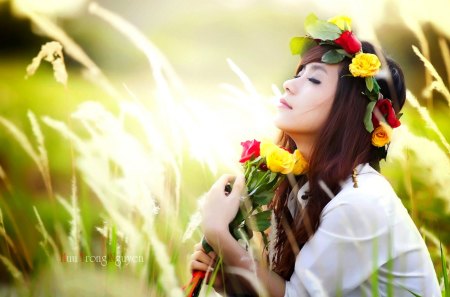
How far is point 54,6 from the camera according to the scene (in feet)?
16.2

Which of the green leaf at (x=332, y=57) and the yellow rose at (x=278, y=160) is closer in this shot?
the yellow rose at (x=278, y=160)

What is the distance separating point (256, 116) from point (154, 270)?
481 millimetres

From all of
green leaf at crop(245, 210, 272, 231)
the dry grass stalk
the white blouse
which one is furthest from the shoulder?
the dry grass stalk

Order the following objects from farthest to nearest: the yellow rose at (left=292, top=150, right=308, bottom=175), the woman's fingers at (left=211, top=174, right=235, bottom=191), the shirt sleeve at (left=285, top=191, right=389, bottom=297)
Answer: the yellow rose at (left=292, top=150, right=308, bottom=175), the woman's fingers at (left=211, top=174, right=235, bottom=191), the shirt sleeve at (left=285, top=191, right=389, bottom=297)

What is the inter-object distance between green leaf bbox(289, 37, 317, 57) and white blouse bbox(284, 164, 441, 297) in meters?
0.47

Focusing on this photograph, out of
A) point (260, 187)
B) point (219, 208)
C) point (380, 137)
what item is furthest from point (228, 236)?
point (380, 137)

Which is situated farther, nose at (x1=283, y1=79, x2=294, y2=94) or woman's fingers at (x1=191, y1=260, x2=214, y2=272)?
nose at (x1=283, y1=79, x2=294, y2=94)

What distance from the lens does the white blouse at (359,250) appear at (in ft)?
5.68

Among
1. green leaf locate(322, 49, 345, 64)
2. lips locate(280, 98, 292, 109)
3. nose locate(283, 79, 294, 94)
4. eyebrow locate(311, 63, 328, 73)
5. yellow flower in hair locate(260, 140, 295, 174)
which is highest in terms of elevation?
green leaf locate(322, 49, 345, 64)

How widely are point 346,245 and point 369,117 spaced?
1.19 ft

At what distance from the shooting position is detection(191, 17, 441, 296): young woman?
1741 millimetres

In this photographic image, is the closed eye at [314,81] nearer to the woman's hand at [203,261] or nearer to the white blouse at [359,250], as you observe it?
the white blouse at [359,250]

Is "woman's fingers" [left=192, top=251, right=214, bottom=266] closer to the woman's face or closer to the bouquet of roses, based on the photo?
the bouquet of roses

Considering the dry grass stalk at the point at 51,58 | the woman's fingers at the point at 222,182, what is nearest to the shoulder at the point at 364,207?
the woman's fingers at the point at 222,182
